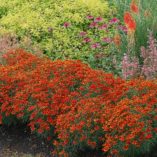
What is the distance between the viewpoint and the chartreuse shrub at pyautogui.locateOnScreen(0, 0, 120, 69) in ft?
27.9

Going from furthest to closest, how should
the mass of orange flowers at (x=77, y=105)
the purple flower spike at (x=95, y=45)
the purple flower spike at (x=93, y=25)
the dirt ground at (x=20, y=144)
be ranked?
the purple flower spike at (x=93, y=25), the purple flower spike at (x=95, y=45), the dirt ground at (x=20, y=144), the mass of orange flowers at (x=77, y=105)

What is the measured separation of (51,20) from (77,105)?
12.3 ft

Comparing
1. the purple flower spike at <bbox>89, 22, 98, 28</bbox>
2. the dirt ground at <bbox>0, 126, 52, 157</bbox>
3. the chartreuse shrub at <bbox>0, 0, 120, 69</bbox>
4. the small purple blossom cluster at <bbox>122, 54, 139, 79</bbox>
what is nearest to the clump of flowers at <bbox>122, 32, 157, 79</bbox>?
the small purple blossom cluster at <bbox>122, 54, 139, 79</bbox>

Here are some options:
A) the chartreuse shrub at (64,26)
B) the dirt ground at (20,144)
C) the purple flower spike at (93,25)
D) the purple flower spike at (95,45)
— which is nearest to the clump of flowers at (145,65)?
the chartreuse shrub at (64,26)

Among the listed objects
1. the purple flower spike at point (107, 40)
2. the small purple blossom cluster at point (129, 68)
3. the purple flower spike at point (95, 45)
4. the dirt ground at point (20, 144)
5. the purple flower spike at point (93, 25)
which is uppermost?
the small purple blossom cluster at point (129, 68)

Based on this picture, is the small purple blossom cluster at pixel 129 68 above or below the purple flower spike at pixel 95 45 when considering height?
above

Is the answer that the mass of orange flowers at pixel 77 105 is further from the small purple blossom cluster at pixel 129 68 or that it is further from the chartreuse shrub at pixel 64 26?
the chartreuse shrub at pixel 64 26

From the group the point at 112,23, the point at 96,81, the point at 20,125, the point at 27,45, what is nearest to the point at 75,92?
the point at 96,81

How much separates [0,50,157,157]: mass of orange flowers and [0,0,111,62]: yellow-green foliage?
1.70 meters

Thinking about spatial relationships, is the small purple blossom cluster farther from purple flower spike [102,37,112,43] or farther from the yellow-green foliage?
the yellow-green foliage

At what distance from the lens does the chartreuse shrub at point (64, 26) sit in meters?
8.51

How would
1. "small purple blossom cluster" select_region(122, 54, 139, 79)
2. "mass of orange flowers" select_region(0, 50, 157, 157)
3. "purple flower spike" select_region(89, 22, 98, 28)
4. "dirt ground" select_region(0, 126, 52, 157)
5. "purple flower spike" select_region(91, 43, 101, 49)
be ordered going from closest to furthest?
"mass of orange flowers" select_region(0, 50, 157, 157) → "dirt ground" select_region(0, 126, 52, 157) → "small purple blossom cluster" select_region(122, 54, 139, 79) → "purple flower spike" select_region(91, 43, 101, 49) → "purple flower spike" select_region(89, 22, 98, 28)

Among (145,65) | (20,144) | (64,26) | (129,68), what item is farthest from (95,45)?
(20,144)

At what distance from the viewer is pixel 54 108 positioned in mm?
6008
